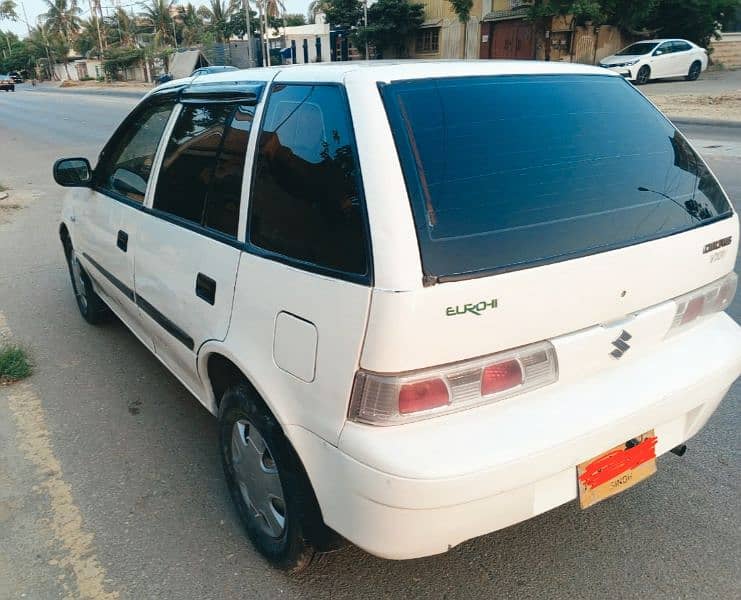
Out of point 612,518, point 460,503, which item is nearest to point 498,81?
point 460,503

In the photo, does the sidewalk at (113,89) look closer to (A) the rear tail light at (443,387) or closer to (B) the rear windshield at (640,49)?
(B) the rear windshield at (640,49)

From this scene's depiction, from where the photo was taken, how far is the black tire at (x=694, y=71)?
24.3 metres

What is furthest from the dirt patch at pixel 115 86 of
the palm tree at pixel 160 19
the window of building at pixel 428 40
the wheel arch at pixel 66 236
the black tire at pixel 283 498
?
the black tire at pixel 283 498

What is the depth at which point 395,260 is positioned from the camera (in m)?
1.74

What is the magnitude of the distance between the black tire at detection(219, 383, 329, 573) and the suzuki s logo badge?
3.57ft

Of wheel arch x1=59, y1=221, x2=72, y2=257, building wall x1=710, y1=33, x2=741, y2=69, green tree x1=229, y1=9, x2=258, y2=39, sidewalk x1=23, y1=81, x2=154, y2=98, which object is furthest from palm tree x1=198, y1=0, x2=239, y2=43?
wheel arch x1=59, y1=221, x2=72, y2=257

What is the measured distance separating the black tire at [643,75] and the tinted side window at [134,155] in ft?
76.5

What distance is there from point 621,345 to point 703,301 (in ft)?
1.71

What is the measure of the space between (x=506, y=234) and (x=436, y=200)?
9.4 inches

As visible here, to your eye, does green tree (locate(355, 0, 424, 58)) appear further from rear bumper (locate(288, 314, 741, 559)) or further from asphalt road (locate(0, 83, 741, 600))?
rear bumper (locate(288, 314, 741, 559))

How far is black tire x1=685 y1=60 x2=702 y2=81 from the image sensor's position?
79.7 feet

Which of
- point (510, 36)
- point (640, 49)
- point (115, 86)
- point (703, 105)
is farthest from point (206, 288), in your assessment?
point (115, 86)

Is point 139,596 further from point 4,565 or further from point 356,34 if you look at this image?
point 356,34

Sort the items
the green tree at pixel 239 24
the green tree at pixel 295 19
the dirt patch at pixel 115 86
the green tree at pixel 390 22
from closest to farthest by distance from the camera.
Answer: the green tree at pixel 390 22, the dirt patch at pixel 115 86, the green tree at pixel 239 24, the green tree at pixel 295 19
